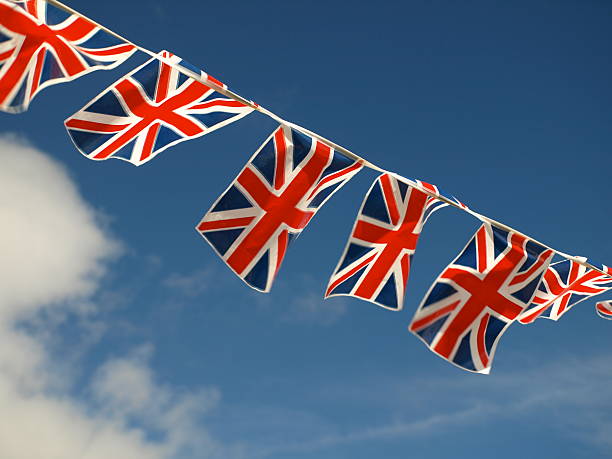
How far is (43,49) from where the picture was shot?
6547 millimetres

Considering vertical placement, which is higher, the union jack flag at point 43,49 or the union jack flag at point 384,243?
the union jack flag at point 43,49

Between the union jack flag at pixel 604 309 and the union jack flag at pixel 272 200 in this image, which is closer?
the union jack flag at pixel 272 200

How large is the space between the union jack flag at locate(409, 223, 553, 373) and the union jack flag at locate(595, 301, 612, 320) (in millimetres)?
2829

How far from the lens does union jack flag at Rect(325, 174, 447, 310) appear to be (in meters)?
7.33

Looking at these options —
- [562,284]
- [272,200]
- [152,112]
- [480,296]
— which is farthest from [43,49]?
[562,284]

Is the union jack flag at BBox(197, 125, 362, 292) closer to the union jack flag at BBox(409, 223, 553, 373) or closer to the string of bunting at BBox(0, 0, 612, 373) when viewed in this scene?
the string of bunting at BBox(0, 0, 612, 373)

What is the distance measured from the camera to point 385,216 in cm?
751

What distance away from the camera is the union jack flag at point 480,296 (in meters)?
7.28

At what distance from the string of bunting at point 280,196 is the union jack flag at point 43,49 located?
0.01 metres

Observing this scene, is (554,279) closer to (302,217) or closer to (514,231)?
(514,231)

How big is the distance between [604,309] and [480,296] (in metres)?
3.56

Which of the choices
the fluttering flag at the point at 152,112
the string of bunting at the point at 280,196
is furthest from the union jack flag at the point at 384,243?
the fluttering flag at the point at 152,112

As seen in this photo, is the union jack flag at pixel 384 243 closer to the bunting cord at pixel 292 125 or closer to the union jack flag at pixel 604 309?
the bunting cord at pixel 292 125

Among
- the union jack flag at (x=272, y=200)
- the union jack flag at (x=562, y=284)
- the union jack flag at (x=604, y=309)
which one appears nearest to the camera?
the union jack flag at (x=272, y=200)
